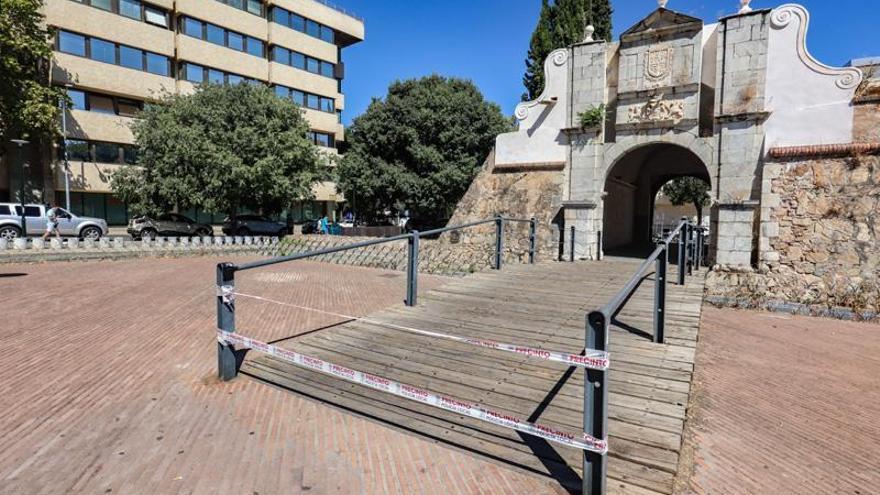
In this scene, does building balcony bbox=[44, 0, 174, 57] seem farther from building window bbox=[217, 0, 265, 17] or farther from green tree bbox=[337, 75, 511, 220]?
green tree bbox=[337, 75, 511, 220]

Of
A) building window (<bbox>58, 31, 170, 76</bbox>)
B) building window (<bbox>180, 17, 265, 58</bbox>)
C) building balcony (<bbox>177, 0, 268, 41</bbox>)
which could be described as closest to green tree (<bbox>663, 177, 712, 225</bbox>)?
building window (<bbox>180, 17, 265, 58</bbox>)

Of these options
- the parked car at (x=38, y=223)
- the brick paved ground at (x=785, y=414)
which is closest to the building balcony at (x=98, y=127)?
the parked car at (x=38, y=223)

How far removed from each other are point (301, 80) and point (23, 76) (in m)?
17.1

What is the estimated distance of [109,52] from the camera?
26.9m

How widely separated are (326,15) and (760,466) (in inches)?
1626

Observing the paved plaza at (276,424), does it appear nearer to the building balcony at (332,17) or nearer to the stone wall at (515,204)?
the stone wall at (515,204)

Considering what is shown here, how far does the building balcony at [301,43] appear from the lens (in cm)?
3425

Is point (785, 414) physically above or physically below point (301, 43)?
below

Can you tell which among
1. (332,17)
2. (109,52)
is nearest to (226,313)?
(109,52)

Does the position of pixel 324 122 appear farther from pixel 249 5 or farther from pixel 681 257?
pixel 681 257

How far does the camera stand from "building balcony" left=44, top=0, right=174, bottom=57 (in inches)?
981

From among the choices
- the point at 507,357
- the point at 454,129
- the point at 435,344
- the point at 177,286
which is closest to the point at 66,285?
the point at 177,286

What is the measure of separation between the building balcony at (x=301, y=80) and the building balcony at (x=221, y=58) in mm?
679

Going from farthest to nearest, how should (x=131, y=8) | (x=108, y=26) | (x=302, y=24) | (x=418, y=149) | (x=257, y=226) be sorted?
(x=302, y=24) → (x=131, y=8) → (x=108, y=26) → (x=257, y=226) → (x=418, y=149)
